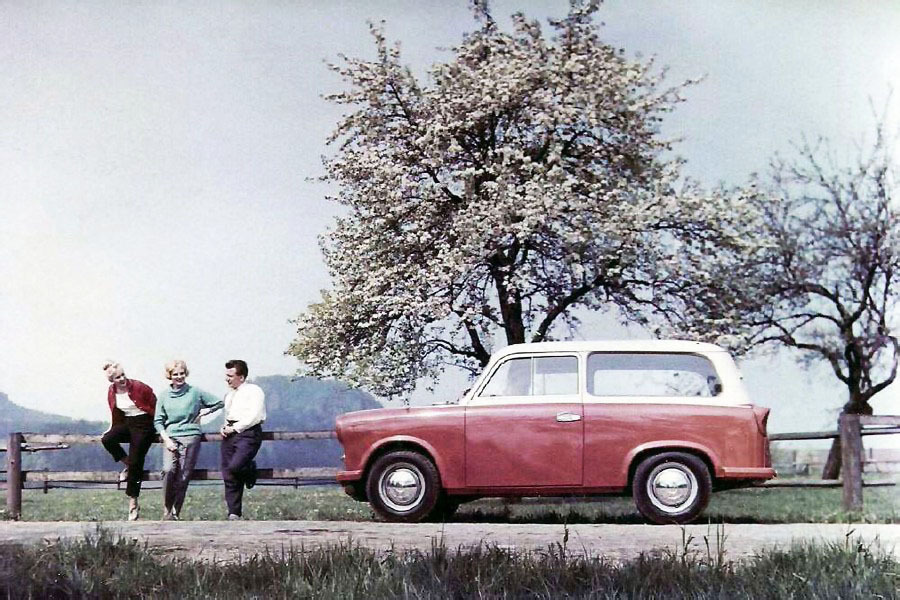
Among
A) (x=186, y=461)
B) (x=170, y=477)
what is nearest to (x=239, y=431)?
(x=186, y=461)

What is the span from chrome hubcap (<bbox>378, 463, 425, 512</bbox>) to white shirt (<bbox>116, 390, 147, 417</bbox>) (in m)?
2.00

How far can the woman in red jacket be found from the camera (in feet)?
27.3

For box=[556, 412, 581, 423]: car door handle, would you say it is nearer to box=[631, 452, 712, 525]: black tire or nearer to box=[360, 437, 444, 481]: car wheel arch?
box=[631, 452, 712, 525]: black tire

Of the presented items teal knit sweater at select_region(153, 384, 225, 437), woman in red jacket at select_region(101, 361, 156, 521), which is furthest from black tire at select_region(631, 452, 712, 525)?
woman in red jacket at select_region(101, 361, 156, 521)

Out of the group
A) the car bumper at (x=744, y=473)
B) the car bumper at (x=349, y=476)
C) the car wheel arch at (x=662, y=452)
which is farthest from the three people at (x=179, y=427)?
the car bumper at (x=744, y=473)

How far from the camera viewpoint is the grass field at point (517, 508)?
8039 mm

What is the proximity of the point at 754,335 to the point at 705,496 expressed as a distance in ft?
16.1

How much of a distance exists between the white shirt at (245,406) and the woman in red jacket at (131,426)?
2.19 feet

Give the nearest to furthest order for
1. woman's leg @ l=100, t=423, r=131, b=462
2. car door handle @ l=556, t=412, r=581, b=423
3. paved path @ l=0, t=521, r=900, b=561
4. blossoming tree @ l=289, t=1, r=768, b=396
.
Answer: paved path @ l=0, t=521, r=900, b=561 < car door handle @ l=556, t=412, r=581, b=423 < woman's leg @ l=100, t=423, r=131, b=462 < blossoming tree @ l=289, t=1, r=768, b=396

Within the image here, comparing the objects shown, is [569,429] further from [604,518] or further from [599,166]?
[599,166]

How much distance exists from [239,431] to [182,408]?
479 mm

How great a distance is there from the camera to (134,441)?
8.59 m

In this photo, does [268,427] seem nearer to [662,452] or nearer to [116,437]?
[116,437]

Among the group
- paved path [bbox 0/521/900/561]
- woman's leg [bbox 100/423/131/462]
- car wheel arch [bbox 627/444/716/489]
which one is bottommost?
paved path [bbox 0/521/900/561]
